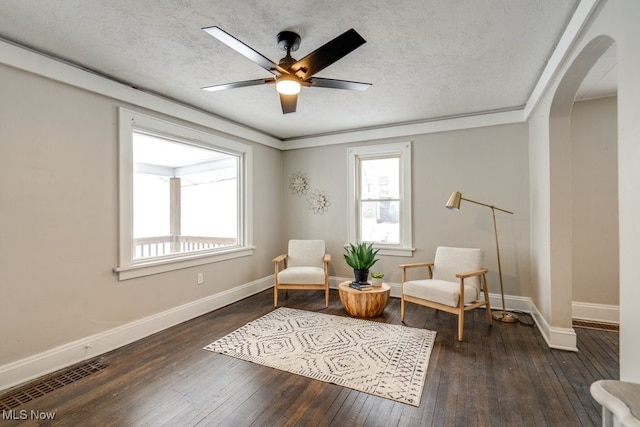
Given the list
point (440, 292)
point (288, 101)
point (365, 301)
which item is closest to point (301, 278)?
point (365, 301)

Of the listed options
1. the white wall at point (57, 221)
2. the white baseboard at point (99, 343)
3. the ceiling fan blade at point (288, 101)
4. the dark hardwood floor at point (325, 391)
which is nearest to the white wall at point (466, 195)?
the dark hardwood floor at point (325, 391)

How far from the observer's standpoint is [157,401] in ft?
6.31

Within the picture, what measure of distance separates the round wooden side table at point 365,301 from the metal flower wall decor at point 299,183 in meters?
2.06

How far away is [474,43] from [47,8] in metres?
2.84

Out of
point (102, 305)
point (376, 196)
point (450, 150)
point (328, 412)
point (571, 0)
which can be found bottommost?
point (328, 412)

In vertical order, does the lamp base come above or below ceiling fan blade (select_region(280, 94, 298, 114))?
below

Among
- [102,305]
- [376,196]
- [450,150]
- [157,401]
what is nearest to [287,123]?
[376,196]

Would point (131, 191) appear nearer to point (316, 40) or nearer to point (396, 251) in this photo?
point (316, 40)

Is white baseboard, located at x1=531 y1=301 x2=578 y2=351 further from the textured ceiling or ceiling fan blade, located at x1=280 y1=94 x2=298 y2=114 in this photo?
ceiling fan blade, located at x1=280 y1=94 x2=298 y2=114

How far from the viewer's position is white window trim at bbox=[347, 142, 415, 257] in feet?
13.8

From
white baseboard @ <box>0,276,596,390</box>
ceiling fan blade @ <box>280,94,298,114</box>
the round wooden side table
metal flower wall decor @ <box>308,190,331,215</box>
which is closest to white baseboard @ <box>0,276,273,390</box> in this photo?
white baseboard @ <box>0,276,596,390</box>

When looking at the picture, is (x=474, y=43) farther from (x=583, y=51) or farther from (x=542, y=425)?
(x=542, y=425)

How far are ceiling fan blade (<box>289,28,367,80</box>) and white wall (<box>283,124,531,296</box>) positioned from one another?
2.59 metres

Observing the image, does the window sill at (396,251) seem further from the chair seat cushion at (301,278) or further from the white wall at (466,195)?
the chair seat cushion at (301,278)
